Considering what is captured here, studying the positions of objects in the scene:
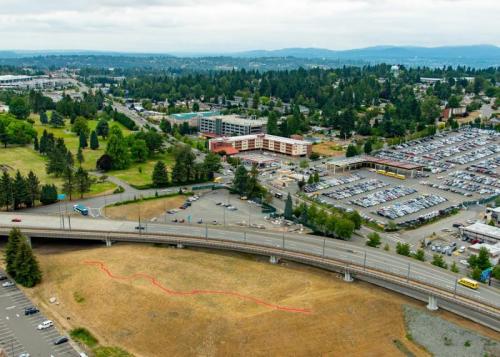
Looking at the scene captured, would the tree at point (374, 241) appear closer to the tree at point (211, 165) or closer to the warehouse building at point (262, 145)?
the tree at point (211, 165)

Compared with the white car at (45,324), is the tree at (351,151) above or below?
above

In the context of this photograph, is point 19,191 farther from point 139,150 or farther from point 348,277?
point 348,277

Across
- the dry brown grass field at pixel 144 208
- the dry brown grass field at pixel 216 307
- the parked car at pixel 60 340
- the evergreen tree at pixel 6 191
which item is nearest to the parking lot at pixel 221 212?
the dry brown grass field at pixel 144 208

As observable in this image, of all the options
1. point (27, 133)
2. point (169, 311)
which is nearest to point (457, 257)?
point (169, 311)

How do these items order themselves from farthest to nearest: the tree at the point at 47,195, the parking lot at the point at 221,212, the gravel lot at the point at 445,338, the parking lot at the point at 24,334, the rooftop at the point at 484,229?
the tree at the point at 47,195 → the parking lot at the point at 221,212 → the rooftop at the point at 484,229 → the gravel lot at the point at 445,338 → the parking lot at the point at 24,334

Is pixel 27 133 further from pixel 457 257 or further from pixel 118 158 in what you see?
pixel 457 257

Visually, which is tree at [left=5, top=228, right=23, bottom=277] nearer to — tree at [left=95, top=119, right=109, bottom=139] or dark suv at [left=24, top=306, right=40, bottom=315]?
dark suv at [left=24, top=306, right=40, bottom=315]
